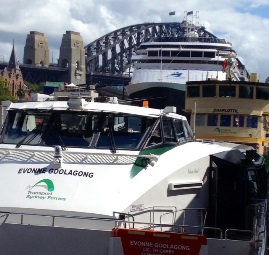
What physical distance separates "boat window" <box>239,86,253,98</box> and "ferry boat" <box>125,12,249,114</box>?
14.5 meters

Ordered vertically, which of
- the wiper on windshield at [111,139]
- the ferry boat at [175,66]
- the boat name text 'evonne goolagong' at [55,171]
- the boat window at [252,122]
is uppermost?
the ferry boat at [175,66]

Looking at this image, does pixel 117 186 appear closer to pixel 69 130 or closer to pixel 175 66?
pixel 69 130

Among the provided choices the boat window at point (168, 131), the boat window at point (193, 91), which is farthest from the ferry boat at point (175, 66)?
the boat window at point (168, 131)

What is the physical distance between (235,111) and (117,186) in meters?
26.0

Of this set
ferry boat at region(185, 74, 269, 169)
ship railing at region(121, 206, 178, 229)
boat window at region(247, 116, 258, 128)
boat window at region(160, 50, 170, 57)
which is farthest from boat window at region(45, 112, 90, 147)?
boat window at region(160, 50, 170, 57)

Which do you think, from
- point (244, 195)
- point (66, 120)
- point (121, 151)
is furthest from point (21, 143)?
point (244, 195)

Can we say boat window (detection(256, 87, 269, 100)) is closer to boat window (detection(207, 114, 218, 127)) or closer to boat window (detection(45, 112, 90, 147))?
boat window (detection(207, 114, 218, 127))

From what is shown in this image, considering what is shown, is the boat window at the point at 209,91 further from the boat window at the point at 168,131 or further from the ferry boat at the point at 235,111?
the boat window at the point at 168,131

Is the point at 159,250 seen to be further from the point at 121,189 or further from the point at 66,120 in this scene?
the point at 66,120

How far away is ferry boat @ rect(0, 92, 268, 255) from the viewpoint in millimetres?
8867

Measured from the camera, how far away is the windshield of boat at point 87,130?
11.8m

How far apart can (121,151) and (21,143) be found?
1.88 metres

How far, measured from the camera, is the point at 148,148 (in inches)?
463

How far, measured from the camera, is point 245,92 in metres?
36.1
